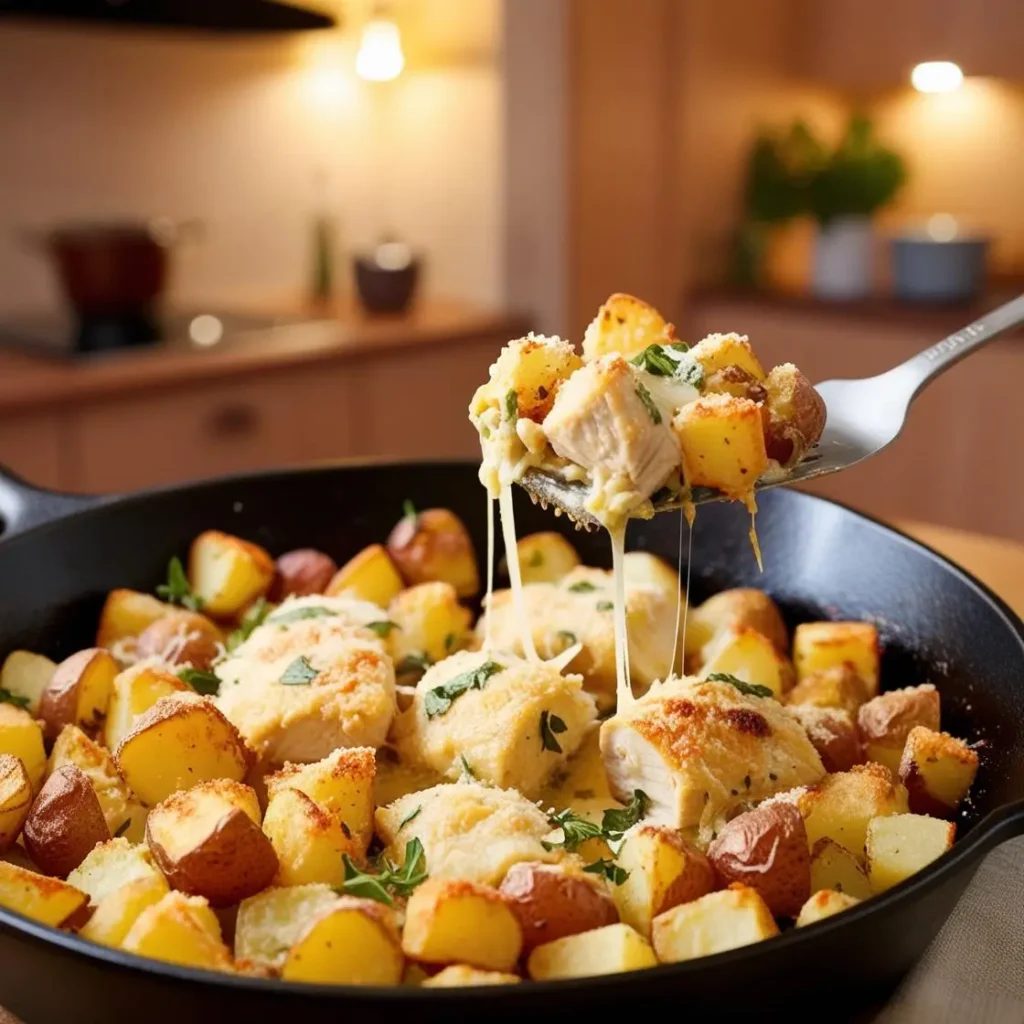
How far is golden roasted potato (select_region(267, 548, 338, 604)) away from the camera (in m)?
1.65

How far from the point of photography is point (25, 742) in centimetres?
126

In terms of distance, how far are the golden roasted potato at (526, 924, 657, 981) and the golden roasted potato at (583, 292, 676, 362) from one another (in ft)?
2.02

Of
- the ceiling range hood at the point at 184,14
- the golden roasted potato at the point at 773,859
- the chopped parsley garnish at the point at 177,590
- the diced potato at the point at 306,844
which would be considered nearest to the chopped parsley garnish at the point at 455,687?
the diced potato at the point at 306,844

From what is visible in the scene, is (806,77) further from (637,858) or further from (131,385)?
(637,858)

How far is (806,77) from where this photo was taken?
431 cm

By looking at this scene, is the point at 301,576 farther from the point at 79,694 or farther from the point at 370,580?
the point at 79,694

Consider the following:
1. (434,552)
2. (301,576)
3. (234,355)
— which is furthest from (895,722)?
(234,355)

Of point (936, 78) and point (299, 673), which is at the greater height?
point (936, 78)

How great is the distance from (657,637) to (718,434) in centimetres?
40

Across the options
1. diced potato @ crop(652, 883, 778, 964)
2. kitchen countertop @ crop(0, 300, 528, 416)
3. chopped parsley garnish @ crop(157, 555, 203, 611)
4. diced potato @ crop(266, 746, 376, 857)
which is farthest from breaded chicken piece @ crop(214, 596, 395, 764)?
kitchen countertop @ crop(0, 300, 528, 416)

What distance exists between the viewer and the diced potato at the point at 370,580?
5.33 ft

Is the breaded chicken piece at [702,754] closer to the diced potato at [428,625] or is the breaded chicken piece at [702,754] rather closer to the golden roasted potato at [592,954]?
the golden roasted potato at [592,954]

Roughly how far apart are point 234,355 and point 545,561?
5.65ft

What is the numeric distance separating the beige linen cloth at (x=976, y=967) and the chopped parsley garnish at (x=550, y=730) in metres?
0.39
